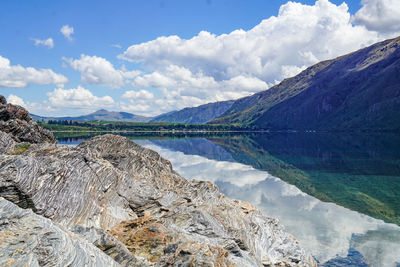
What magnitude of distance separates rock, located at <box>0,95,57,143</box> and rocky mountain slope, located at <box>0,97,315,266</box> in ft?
66.4

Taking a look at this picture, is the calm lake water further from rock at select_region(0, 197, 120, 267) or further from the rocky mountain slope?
rock at select_region(0, 197, 120, 267)

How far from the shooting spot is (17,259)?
12039 millimetres

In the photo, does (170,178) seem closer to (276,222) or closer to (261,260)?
(276,222)

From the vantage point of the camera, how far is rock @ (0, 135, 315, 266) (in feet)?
59.0

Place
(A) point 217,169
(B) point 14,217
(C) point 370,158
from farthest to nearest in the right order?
(C) point 370,158 < (A) point 217,169 < (B) point 14,217

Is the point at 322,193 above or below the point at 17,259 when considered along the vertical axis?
below

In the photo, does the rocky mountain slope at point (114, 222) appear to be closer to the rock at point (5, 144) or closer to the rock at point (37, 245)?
the rock at point (37, 245)

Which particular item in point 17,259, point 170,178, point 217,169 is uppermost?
point 17,259

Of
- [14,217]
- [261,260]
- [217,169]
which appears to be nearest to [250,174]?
[217,169]

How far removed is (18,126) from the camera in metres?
61.0

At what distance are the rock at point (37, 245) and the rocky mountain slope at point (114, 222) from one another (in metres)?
0.04

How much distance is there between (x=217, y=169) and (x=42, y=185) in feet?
239

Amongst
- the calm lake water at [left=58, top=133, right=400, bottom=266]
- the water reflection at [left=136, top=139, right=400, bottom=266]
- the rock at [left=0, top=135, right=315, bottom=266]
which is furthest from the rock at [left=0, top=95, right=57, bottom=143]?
the water reflection at [left=136, top=139, right=400, bottom=266]

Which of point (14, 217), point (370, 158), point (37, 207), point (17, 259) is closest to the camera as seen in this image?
point (17, 259)
